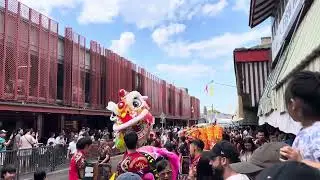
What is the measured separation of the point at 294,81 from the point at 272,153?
22.1 inches

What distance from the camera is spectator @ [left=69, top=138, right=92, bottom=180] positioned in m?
7.59

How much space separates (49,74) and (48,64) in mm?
577

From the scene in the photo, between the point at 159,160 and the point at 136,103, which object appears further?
the point at 136,103

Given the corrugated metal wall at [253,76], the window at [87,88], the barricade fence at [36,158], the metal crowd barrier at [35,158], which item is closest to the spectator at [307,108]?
the barricade fence at [36,158]

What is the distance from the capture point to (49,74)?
27281 millimetres

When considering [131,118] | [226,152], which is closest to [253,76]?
[131,118]

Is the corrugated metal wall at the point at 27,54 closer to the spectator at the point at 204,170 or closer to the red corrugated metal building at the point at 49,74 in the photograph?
the red corrugated metal building at the point at 49,74

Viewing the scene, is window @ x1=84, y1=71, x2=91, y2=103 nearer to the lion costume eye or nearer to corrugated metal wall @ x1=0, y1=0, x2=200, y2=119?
corrugated metal wall @ x1=0, y1=0, x2=200, y2=119

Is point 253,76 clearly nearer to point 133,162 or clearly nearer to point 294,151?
point 133,162

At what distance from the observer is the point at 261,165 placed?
11.0 feet

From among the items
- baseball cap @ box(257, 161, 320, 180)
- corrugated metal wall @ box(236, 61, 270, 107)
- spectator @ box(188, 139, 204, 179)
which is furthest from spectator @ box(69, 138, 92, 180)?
corrugated metal wall @ box(236, 61, 270, 107)

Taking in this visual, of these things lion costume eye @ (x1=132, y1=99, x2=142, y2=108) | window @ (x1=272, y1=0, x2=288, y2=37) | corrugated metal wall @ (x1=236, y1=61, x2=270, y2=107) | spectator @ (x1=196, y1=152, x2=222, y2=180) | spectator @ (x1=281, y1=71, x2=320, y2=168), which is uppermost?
window @ (x1=272, y1=0, x2=288, y2=37)

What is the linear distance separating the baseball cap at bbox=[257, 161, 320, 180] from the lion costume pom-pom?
768cm

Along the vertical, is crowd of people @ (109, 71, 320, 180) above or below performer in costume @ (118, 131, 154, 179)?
above
